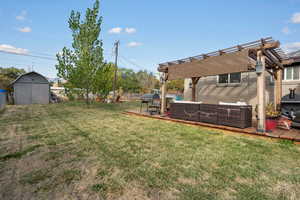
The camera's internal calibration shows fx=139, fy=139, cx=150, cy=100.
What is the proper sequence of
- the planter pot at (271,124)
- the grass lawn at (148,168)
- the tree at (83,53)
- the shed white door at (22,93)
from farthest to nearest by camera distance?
1. the shed white door at (22,93)
2. the tree at (83,53)
3. the planter pot at (271,124)
4. the grass lawn at (148,168)

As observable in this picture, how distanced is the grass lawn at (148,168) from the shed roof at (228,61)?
2.33m

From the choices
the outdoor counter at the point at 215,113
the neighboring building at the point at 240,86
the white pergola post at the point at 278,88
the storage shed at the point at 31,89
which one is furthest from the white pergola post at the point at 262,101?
the storage shed at the point at 31,89

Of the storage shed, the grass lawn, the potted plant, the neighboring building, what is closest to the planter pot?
the potted plant

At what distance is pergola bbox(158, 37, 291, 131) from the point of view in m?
3.73

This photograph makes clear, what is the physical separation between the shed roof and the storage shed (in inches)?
612

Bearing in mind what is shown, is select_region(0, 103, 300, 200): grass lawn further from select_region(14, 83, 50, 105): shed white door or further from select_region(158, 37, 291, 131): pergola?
select_region(14, 83, 50, 105): shed white door

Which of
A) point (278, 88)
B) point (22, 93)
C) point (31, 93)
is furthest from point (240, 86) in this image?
point (22, 93)

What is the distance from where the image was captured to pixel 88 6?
9.55m

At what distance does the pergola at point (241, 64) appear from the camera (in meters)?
3.73

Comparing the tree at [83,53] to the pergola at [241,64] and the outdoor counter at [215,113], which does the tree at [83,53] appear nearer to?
the pergola at [241,64]

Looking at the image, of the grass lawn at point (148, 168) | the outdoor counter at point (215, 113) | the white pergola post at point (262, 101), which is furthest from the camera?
the outdoor counter at point (215, 113)

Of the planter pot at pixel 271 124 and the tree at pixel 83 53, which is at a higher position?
the tree at pixel 83 53

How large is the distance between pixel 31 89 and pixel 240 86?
19.0m

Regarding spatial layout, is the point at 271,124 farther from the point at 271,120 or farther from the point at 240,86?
the point at 240,86
